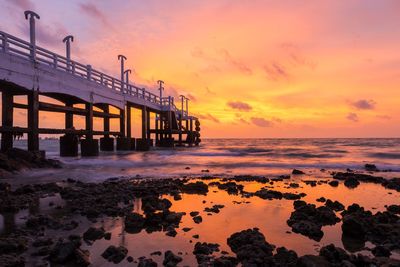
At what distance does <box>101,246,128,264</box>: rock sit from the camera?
14.4ft

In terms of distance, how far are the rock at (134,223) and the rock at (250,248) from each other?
1.58 meters

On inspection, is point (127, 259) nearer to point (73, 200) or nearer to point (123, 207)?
point (123, 207)

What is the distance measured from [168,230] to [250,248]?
161 cm

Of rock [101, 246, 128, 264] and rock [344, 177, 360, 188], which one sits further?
rock [344, 177, 360, 188]

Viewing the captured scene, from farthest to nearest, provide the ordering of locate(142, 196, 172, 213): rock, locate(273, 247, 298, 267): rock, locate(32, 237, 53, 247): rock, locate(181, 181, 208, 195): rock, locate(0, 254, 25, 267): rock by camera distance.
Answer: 1. locate(181, 181, 208, 195): rock
2. locate(142, 196, 172, 213): rock
3. locate(32, 237, 53, 247): rock
4. locate(273, 247, 298, 267): rock
5. locate(0, 254, 25, 267): rock

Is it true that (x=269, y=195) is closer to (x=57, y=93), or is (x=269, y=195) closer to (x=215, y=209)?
(x=215, y=209)

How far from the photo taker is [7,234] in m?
5.38

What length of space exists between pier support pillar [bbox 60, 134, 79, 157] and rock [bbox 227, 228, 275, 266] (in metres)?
19.5

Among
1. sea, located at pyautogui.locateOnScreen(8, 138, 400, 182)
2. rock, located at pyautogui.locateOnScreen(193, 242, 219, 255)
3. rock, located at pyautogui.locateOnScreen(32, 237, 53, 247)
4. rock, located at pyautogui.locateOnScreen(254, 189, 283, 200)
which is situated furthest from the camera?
sea, located at pyautogui.locateOnScreen(8, 138, 400, 182)

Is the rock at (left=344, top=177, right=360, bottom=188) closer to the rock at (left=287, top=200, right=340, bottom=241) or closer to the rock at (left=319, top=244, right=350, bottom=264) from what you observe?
the rock at (left=287, top=200, right=340, bottom=241)

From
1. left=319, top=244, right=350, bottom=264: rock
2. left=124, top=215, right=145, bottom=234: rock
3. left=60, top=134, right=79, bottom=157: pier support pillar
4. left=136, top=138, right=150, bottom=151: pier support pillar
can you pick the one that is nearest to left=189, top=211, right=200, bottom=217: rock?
left=124, top=215, right=145, bottom=234: rock

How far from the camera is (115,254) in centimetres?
447

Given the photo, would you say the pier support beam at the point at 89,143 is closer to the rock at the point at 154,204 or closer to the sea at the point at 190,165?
the sea at the point at 190,165

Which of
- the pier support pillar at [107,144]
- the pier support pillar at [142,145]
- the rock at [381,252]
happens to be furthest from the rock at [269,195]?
the pier support pillar at [142,145]
